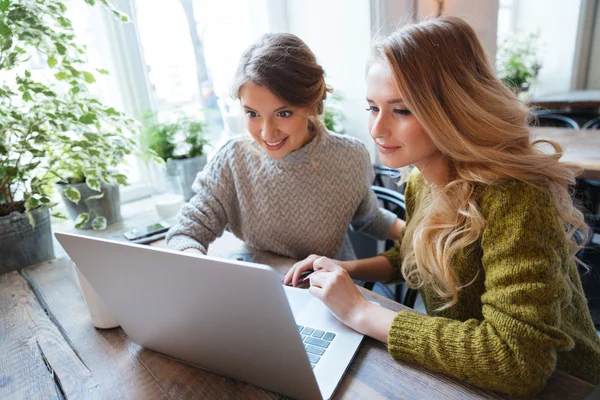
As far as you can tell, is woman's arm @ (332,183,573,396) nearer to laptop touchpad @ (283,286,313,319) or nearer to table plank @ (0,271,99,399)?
laptop touchpad @ (283,286,313,319)

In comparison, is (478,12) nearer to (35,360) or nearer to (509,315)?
(509,315)

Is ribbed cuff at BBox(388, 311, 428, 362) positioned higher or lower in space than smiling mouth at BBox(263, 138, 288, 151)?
lower

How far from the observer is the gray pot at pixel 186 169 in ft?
5.45

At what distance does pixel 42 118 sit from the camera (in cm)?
109

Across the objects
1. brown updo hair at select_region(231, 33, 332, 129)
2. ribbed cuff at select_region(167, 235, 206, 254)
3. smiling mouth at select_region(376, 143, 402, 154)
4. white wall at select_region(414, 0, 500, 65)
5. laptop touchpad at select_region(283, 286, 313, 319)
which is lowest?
laptop touchpad at select_region(283, 286, 313, 319)

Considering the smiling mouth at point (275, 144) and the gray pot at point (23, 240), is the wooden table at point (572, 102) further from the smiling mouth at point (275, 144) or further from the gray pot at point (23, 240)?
the gray pot at point (23, 240)

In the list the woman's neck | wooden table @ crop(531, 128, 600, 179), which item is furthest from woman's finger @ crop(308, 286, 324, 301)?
wooden table @ crop(531, 128, 600, 179)

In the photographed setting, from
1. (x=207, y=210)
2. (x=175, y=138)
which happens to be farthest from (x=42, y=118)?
(x=175, y=138)

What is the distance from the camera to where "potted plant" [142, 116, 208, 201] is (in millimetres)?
1660

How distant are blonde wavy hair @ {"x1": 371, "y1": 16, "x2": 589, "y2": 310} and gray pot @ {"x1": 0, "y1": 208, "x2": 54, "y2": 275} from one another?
1112 mm

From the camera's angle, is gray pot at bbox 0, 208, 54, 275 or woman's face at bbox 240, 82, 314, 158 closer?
woman's face at bbox 240, 82, 314, 158

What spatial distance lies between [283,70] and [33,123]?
0.72 m

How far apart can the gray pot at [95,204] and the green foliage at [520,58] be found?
3.69 m

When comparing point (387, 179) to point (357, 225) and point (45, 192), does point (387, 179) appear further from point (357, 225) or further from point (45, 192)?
point (45, 192)
